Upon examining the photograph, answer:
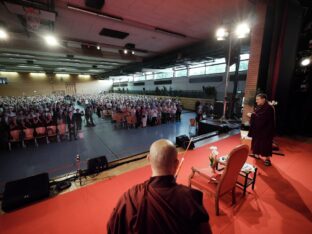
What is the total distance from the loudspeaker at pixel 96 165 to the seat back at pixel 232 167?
2.45m

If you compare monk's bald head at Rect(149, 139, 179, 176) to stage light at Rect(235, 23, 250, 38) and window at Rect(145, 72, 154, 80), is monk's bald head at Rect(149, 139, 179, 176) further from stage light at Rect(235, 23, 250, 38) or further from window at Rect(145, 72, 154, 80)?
window at Rect(145, 72, 154, 80)

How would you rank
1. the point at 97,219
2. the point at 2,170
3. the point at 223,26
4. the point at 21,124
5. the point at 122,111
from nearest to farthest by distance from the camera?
the point at 97,219, the point at 2,170, the point at 223,26, the point at 21,124, the point at 122,111

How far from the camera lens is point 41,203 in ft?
7.98

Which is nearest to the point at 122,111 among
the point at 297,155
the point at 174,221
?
the point at 297,155

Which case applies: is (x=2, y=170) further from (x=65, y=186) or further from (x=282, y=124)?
(x=282, y=124)

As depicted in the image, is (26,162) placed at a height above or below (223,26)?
below

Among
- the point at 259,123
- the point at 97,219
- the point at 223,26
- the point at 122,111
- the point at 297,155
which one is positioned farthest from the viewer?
the point at 122,111

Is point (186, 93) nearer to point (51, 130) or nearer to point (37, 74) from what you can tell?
point (51, 130)

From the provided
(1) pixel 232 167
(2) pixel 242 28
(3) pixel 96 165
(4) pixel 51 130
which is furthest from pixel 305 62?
(4) pixel 51 130

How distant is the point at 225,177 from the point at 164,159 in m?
1.44

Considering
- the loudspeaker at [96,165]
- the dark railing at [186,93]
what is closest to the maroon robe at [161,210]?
the loudspeaker at [96,165]

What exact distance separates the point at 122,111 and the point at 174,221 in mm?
9202

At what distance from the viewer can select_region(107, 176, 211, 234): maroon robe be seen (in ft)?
2.69

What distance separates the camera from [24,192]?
93.9 inches
